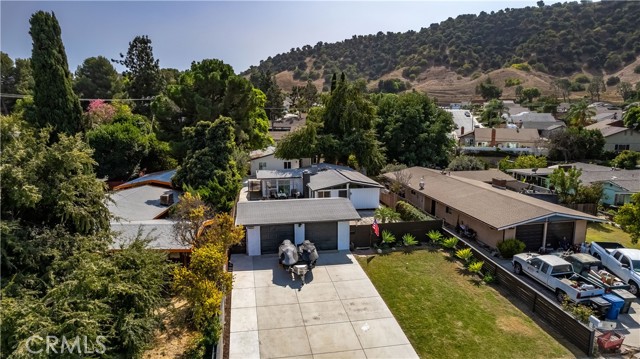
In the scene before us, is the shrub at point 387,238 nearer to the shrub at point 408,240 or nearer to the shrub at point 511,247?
the shrub at point 408,240

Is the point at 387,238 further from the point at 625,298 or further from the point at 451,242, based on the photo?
the point at 625,298

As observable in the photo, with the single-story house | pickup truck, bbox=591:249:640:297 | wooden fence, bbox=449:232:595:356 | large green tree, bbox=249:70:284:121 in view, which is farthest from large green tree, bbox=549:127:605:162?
large green tree, bbox=249:70:284:121

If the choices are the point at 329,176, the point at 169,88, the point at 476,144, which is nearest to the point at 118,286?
the point at 329,176

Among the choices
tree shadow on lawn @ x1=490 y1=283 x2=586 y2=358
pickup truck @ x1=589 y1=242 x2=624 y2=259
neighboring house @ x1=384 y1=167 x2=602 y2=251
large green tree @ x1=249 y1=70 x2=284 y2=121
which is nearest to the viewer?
tree shadow on lawn @ x1=490 y1=283 x2=586 y2=358

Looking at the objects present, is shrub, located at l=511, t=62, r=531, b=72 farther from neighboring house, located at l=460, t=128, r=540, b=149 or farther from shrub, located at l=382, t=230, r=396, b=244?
shrub, located at l=382, t=230, r=396, b=244

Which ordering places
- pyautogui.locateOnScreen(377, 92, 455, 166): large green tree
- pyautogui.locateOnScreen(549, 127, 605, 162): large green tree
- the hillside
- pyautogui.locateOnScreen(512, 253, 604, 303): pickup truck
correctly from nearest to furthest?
pyautogui.locateOnScreen(512, 253, 604, 303): pickup truck → pyautogui.locateOnScreen(377, 92, 455, 166): large green tree → pyautogui.locateOnScreen(549, 127, 605, 162): large green tree → the hillside

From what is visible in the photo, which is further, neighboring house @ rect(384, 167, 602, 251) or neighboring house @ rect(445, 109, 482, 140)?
neighboring house @ rect(445, 109, 482, 140)

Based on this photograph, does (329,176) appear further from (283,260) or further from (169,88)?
(169,88)
